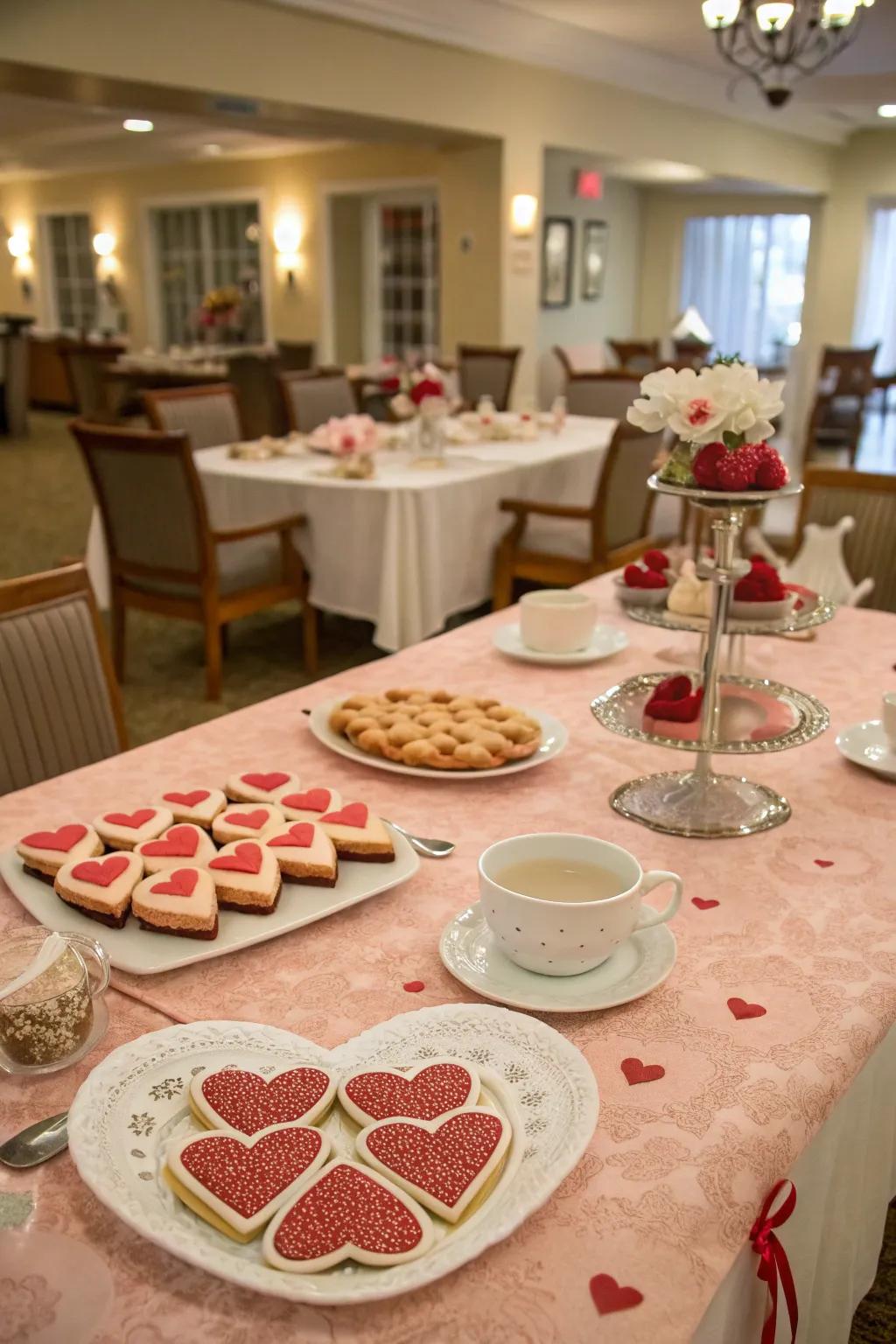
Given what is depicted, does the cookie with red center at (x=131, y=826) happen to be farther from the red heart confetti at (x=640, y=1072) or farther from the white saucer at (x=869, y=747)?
the white saucer at (x=869, y=747)

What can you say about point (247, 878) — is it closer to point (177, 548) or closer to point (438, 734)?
point (438, 734)

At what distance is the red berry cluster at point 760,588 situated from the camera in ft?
4.59

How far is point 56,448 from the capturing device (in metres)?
9.39

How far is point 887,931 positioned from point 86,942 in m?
0.66

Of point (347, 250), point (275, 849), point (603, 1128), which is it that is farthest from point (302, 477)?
point (347, 250)

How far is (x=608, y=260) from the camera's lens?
11000 millimetres

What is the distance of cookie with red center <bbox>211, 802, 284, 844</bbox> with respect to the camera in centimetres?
101

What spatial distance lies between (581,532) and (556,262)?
670cm

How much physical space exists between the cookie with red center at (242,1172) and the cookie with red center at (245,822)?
371 mm

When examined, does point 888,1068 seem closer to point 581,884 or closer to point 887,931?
point 887,931

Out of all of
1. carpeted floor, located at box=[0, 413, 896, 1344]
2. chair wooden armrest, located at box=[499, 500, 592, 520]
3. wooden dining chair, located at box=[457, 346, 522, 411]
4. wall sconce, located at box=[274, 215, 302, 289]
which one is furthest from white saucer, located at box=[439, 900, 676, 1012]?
wall sconce, located at box=[274, 215, 302, 289]

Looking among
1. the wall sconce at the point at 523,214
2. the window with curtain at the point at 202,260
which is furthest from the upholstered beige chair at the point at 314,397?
the window with curtain at the point at 202,260

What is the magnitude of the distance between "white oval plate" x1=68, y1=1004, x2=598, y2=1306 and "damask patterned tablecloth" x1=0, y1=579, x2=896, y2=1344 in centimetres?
2

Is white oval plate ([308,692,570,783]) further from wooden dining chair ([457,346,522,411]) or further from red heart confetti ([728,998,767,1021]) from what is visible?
wooden dining chair ([457,346,522,411])
